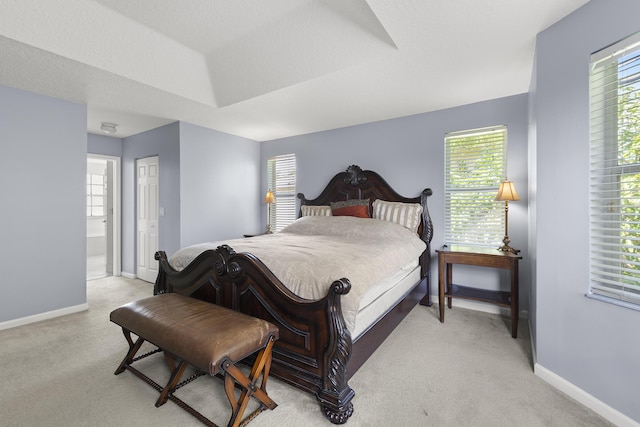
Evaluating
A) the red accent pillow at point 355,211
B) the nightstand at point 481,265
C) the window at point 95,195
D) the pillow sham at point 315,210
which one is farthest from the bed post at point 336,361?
the window at point 95,195

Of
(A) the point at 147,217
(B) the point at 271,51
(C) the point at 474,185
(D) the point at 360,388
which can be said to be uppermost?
(B) the point at 271,51

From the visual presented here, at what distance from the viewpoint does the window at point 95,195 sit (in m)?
7.50

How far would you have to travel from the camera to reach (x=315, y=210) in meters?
4.38

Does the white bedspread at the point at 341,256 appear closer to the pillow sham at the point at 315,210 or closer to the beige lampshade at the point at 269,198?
the pillow sham at the point at 315,210

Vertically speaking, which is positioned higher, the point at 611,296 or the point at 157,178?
the point at 157,178

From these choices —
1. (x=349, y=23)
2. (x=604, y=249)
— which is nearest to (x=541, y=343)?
(x=604, y=249)

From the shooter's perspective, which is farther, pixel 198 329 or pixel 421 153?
pixel 421 153

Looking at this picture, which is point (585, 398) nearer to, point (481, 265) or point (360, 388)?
point (481, 265)

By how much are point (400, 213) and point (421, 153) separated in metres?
0.87

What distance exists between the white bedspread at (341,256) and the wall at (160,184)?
1811 mm

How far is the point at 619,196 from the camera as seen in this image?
1.62 metres

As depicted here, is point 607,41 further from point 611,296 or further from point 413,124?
point 413,124

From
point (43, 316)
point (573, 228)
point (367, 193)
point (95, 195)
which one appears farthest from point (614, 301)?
point (95, 195)

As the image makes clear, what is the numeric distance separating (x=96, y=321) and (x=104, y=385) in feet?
4.88
